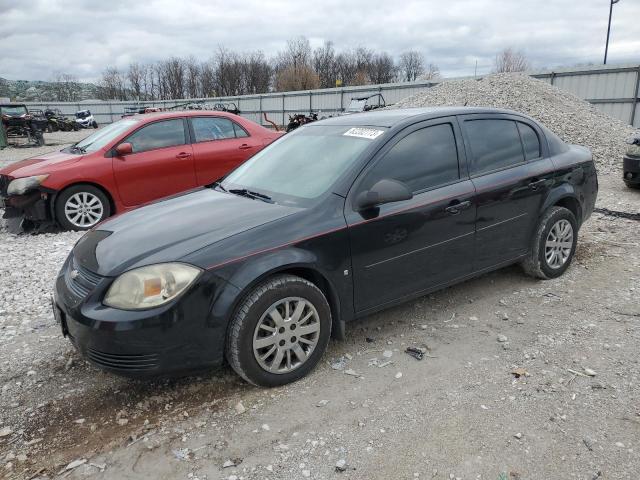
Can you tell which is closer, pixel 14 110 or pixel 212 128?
pixel 212 128

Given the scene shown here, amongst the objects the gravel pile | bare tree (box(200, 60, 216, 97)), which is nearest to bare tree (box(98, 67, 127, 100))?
bare tree (box(200, 60, 216, 97))

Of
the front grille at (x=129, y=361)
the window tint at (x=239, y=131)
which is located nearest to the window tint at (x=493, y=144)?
the front grille at (x=129, y=361)

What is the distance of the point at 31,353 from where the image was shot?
3717mm

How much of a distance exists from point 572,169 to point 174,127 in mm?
5435

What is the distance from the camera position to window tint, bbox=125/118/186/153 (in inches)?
282

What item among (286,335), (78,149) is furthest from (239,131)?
(286,335)

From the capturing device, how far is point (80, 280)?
10.0ft

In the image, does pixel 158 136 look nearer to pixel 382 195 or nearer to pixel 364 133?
pixel 364 133

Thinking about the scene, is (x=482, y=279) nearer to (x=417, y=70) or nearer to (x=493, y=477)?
(x=493, y=477)

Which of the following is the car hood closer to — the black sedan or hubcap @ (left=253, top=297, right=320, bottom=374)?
the black sedan

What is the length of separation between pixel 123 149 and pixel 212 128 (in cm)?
145

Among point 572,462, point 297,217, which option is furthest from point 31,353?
point 572,462

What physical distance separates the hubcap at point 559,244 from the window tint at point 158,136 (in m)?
5.27

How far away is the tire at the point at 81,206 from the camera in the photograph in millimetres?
6768
